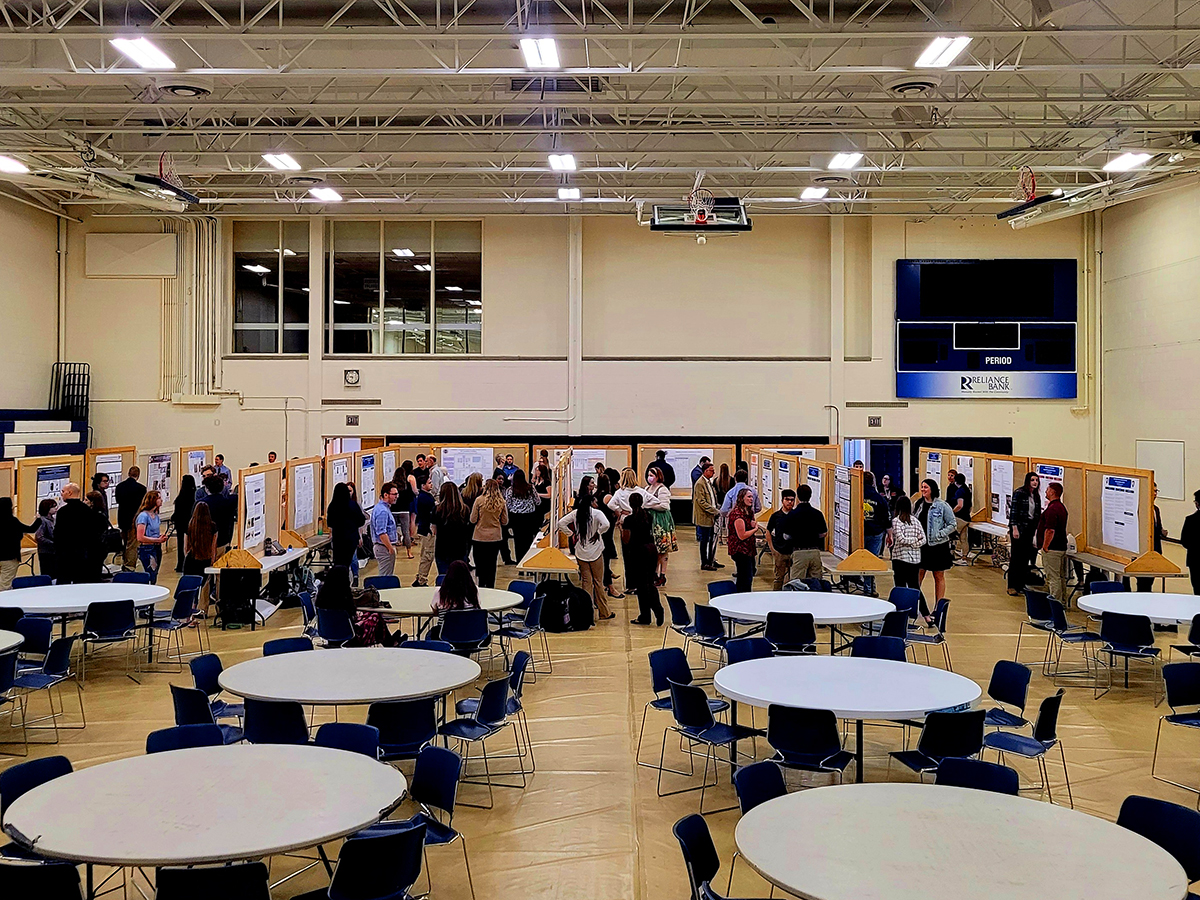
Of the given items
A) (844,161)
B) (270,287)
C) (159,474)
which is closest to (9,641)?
(159,474)

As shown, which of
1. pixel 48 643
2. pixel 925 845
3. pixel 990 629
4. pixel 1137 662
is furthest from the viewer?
pixel 990 629

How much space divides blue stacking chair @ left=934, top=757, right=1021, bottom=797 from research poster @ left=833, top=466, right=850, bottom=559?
6458mm

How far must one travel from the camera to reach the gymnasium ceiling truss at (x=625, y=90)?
9391 mm

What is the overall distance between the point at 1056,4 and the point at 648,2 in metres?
4.48

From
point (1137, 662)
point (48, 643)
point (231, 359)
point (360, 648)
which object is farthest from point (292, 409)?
point (1137, 662)

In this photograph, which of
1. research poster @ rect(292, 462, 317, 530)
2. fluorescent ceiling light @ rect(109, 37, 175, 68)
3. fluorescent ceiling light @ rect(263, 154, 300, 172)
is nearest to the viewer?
fluorescent ceiling light @ rect(109, 37, 175, 68)

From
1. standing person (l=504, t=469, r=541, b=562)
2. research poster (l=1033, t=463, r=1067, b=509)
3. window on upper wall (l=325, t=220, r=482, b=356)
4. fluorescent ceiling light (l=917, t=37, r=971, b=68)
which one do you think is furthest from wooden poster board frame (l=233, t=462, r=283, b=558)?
research poster (l=1033, t=463, r=1067, b=509)

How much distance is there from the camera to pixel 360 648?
5.92 m

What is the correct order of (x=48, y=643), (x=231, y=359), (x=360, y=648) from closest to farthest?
(x=360, y=648) → (x=48, y=643) → (x=231, y=359)

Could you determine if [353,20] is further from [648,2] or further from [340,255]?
[340,255]

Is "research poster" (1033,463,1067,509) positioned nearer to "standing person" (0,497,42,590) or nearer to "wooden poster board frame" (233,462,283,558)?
"wooden poster board frame" (233,462,283,558)

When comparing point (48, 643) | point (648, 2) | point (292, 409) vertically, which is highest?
point (648, 2)

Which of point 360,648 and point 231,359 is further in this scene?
point 231,359

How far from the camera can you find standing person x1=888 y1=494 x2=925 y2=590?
9.34 meters
